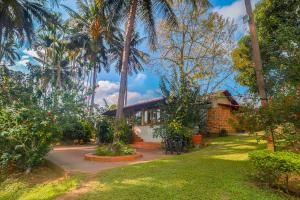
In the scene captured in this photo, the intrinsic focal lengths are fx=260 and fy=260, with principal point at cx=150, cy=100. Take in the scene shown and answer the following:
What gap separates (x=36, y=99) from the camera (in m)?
9.93

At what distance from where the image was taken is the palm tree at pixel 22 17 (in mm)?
16688

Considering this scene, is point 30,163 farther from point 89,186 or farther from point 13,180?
point 89,186

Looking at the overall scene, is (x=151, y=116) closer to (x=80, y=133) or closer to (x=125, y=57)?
(x=80, y=133)

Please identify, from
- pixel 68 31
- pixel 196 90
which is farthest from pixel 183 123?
pixel 68 31

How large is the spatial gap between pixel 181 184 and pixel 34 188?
14.0ft

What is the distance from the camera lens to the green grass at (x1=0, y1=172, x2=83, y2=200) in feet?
21.4

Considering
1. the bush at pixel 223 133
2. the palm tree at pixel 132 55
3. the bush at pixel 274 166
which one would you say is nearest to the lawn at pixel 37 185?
the bush at pixel 274 166

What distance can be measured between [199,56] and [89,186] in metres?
15.5

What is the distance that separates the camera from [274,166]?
18.5 feet

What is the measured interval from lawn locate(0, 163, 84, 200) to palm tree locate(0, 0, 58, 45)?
11.8m

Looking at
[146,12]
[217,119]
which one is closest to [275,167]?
[146,12]

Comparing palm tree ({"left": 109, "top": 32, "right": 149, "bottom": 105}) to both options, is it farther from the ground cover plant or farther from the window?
the ground cover plant

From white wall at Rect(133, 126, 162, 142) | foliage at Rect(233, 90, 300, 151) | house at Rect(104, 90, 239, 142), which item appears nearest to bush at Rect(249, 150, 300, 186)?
foliage at Rect(233, 90, 300, 151)

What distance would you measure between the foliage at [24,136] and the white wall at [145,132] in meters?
10.9
